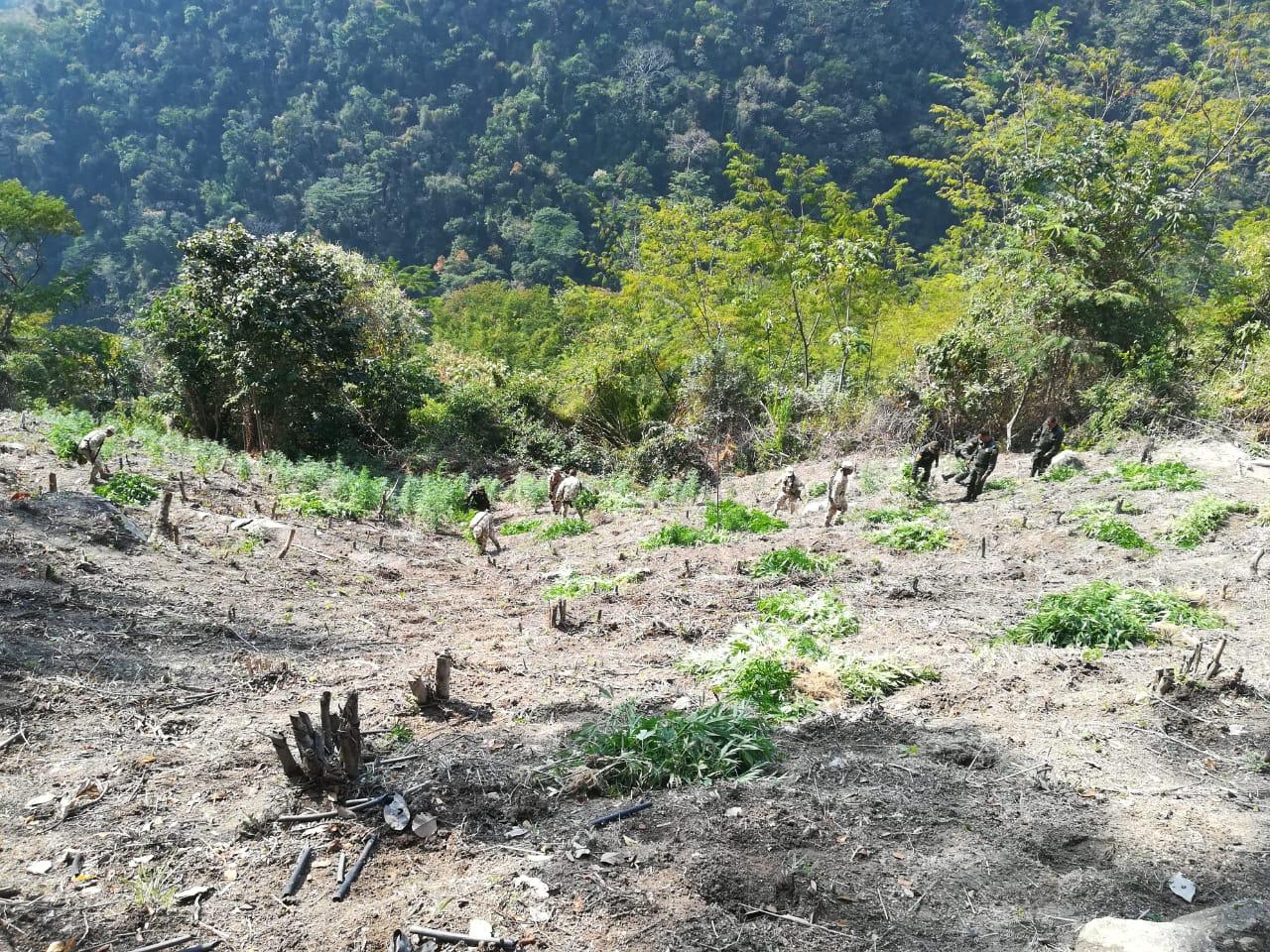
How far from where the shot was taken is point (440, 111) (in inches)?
2249

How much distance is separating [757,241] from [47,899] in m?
17.3

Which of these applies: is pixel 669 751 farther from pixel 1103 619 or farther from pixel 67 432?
pixel 67 432

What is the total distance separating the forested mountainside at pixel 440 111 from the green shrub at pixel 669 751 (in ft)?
152

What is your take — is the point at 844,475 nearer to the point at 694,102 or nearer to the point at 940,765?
the point at 940,765

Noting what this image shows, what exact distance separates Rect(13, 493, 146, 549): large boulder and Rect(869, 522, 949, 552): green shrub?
7.44 meters

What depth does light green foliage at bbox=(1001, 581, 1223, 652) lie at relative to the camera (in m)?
5.29

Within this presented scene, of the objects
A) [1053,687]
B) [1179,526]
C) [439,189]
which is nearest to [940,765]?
[1053,687]

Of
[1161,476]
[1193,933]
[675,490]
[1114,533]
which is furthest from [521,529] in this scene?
[1193,933]

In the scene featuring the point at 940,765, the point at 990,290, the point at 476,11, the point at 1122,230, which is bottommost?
the point at 940,765

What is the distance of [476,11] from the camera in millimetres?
61312

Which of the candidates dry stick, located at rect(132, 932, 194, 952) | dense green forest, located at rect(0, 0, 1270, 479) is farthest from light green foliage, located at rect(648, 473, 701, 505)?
dry stick, located at rect(132, 932, 194, 952)

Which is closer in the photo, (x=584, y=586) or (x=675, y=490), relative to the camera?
(x=584, y=586)

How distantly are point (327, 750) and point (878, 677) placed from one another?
3178mm

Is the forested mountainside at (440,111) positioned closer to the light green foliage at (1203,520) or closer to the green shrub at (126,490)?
the green shrub at (126,490)
